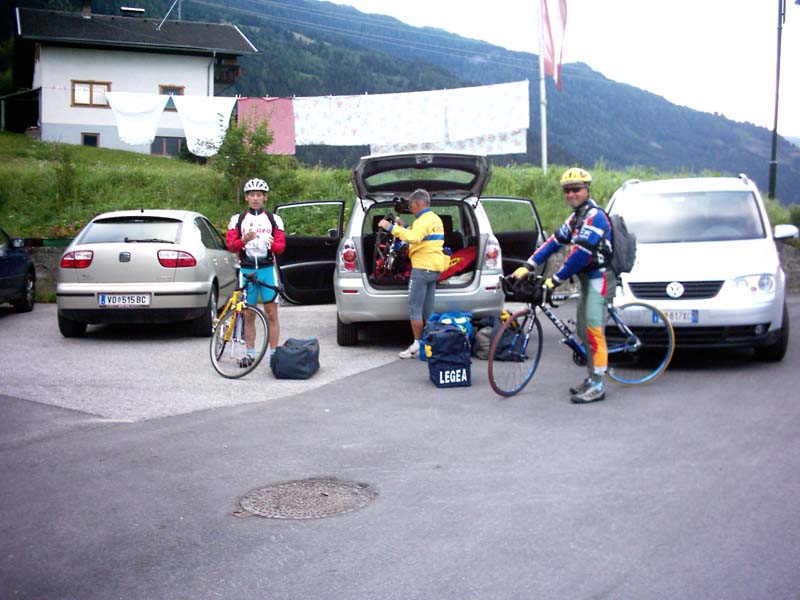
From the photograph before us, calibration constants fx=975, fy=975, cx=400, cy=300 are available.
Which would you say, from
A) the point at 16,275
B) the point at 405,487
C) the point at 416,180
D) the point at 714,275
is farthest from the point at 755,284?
the point at 16,275

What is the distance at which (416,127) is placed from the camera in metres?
25.1

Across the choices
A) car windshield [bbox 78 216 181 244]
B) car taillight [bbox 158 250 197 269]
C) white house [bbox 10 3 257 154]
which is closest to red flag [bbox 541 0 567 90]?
car windshield [bbox 78 216 181 244]

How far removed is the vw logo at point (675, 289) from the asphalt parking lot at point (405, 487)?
0.80 meters

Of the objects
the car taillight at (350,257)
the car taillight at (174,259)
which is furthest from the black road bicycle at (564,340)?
the car taillight at (174,259)

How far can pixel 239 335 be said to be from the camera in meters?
9.67

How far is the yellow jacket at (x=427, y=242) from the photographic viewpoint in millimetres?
10211

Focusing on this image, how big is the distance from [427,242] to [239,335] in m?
2.22

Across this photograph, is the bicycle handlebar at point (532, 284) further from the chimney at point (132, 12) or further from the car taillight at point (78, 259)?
the chimney at point (132, 12)

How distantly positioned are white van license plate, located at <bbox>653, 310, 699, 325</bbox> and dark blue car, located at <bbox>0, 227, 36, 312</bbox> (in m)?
9.71

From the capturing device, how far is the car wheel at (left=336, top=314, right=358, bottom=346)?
1164 centimetres

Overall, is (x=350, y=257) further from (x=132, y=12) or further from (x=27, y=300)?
(x=132, y=12)

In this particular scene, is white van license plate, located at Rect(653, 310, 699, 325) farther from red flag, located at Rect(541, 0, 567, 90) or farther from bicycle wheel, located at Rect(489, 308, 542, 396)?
red flag, located at Rect(541, 0, 567, 90)

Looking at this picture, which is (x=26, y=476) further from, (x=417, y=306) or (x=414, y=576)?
(x=417, y=306)

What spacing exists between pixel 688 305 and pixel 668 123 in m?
124
